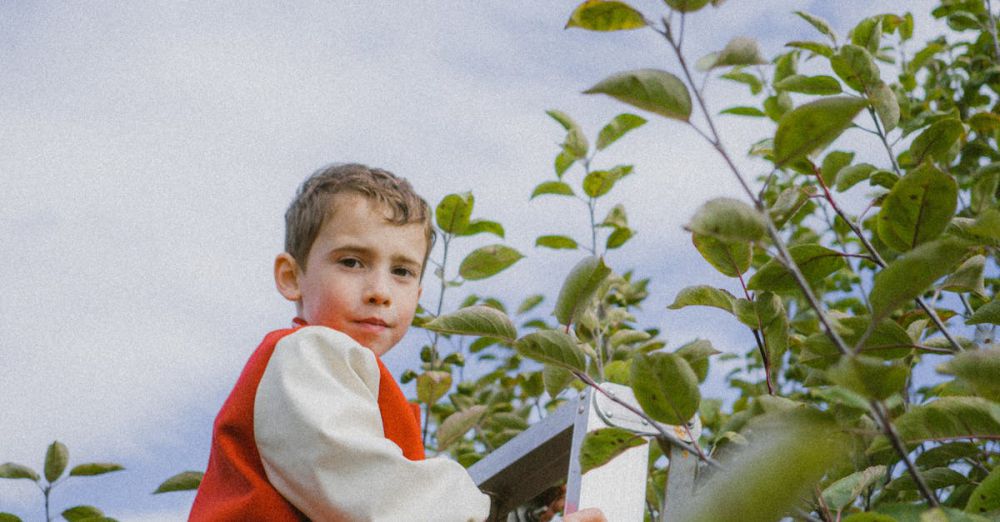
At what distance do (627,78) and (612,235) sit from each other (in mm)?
1676

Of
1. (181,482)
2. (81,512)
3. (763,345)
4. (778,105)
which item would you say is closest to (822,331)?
(763,345)

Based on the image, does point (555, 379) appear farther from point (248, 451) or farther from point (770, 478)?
point (770, 478)

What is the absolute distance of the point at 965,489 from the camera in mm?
1451

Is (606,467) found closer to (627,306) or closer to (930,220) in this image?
(930,220)

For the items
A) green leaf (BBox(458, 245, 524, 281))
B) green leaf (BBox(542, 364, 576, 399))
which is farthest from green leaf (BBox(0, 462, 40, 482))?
green leaf (BBox(542, 364, 576, 399))

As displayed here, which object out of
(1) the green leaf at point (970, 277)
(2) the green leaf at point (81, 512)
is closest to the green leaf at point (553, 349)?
(1) the green leaf at point (970, 277)

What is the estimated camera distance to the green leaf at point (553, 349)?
119 centimetres

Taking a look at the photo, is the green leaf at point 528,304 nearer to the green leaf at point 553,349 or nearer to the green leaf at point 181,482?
the green leaf at point 181,482

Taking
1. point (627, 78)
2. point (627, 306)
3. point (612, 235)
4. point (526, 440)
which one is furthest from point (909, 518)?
point (627, 306)

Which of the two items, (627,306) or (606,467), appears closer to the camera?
(606,467)

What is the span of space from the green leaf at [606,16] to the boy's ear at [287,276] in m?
1.26

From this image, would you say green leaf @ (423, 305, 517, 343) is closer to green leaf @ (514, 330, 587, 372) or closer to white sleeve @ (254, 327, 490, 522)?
green leaf @ (514, 330, 587, 372)

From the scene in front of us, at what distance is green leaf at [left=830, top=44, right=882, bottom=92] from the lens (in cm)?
160

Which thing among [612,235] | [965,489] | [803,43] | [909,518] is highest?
[803,43]
